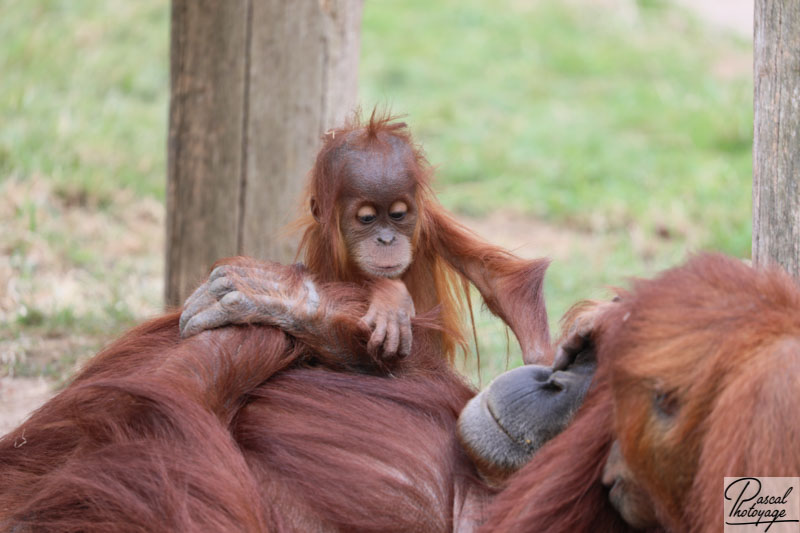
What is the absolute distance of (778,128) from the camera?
2.31 metres

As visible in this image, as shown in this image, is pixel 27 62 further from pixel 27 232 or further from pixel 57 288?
pixel 57 288

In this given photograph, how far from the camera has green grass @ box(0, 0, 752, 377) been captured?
6035 millimetres

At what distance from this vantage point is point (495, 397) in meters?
2.04

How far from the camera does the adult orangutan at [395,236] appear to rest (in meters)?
2.97

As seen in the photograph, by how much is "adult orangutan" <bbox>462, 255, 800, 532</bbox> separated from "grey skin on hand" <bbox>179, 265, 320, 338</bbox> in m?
0.78

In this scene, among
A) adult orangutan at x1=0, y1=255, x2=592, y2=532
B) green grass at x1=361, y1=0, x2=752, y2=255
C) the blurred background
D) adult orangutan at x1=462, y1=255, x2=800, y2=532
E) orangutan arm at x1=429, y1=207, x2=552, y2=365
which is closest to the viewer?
adult orangutan at x1=462, y1=255, x2=800, y2=532

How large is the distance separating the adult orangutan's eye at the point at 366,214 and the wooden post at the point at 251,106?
Result: 3.36 feet

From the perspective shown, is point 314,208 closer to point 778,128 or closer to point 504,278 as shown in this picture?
point 504,278

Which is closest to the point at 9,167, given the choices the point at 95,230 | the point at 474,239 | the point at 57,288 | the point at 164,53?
the point at 95,230

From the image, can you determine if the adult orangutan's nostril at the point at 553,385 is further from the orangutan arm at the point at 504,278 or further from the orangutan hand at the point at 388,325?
the orangutan arm at the point at 504,278

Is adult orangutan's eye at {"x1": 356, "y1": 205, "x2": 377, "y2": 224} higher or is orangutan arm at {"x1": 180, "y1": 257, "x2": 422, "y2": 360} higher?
adult orangutan's eye at {"x1": 356, "y1": 205, "x2": 377, "y2": 224}

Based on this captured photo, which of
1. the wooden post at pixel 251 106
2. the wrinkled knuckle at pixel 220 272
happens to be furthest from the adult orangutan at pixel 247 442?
the wooden post at pixel 251 106

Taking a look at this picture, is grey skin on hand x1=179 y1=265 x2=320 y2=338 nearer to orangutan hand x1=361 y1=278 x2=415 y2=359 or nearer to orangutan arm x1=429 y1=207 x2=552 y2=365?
orangutan hand x1=361 y1=278 x2=415 y2=359

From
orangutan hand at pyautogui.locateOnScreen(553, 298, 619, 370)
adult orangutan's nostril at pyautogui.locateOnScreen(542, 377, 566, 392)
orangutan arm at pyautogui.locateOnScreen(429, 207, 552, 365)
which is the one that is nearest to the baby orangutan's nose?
orangutan arm at pyautogui.locateOnScreen(429, 207, 552, 365)
